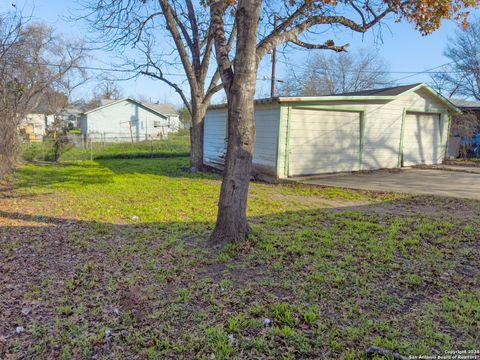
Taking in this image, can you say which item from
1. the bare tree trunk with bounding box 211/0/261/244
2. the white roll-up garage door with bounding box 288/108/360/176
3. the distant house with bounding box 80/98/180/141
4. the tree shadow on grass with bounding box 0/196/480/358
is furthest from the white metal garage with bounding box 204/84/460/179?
the distant house with bounding box 80/98/180/141

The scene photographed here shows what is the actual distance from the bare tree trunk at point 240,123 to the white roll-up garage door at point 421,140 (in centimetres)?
1039

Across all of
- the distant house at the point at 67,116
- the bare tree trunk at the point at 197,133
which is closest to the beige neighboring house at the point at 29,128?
the distant house at the point at 67,116

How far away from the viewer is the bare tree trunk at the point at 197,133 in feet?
38.7

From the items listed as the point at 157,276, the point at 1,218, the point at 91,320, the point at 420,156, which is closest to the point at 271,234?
the point at 157,276

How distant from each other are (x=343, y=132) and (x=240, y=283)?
8.74 metres

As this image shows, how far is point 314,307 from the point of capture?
9.31 feet

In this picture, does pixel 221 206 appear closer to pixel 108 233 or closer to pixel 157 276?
pixel 157 276

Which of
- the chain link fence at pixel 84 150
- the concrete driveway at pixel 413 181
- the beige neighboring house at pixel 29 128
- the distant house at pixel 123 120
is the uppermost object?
the distant house at pixel 123 120

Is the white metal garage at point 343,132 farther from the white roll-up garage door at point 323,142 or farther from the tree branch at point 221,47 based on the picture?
the tree branch at point 221,47

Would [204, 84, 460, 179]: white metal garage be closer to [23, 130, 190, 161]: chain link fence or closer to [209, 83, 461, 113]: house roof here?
[209, 83, 461, 113]: house roof

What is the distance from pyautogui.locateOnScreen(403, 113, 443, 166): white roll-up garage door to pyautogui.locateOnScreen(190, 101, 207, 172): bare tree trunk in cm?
760

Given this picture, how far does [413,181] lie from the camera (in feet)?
31.6

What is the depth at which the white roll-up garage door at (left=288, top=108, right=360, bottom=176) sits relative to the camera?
10008mm

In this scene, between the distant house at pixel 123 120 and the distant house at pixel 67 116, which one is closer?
the distant house at pixel 67 116
